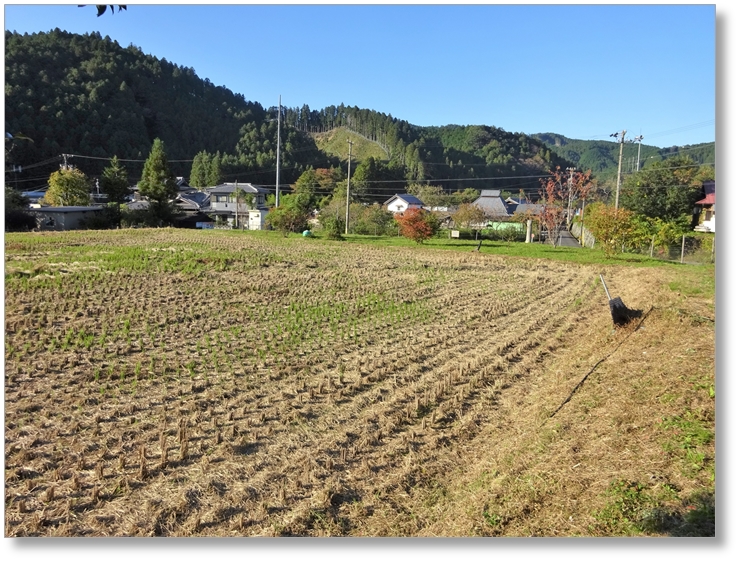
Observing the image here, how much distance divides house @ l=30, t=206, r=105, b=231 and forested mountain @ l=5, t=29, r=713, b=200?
315cm

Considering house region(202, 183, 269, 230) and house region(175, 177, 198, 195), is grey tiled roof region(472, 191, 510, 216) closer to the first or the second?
house region(202, 183, 269, 230)

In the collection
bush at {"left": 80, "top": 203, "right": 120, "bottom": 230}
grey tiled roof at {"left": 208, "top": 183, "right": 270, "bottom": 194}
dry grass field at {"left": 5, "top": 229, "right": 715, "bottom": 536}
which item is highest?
grey tiled roof at {"left": 208, "top": 183, "right": 270, "bottom": 194}

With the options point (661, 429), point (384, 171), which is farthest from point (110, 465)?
point (384, 171)

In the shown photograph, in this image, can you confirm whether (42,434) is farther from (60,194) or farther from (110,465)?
(60,194)

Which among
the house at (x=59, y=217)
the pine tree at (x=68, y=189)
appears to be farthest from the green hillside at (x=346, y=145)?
the house at (x=59, y=217)

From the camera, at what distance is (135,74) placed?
179ft

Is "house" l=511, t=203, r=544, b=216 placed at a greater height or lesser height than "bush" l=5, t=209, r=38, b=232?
greater

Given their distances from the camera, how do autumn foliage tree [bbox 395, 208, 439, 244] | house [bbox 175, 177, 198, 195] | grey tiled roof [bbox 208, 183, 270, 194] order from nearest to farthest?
autumn foliage tree [bbox 395, 208, 439, 244] < grey tiled roof [bbox 208, 183, 270, 194] < house [bbox 175, 177, 198, 195]

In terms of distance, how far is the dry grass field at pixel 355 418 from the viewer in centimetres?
314

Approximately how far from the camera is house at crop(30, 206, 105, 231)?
27.8 m

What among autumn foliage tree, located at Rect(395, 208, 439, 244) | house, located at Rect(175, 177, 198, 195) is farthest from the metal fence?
house, located at Rect(175, 177, 198, 195)

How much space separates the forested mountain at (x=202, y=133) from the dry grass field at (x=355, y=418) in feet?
54.8

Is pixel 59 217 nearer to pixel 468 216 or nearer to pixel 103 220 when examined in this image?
pixel 103 220

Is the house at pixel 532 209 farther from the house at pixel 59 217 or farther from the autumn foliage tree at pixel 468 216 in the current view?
the house at pixel 59 217
